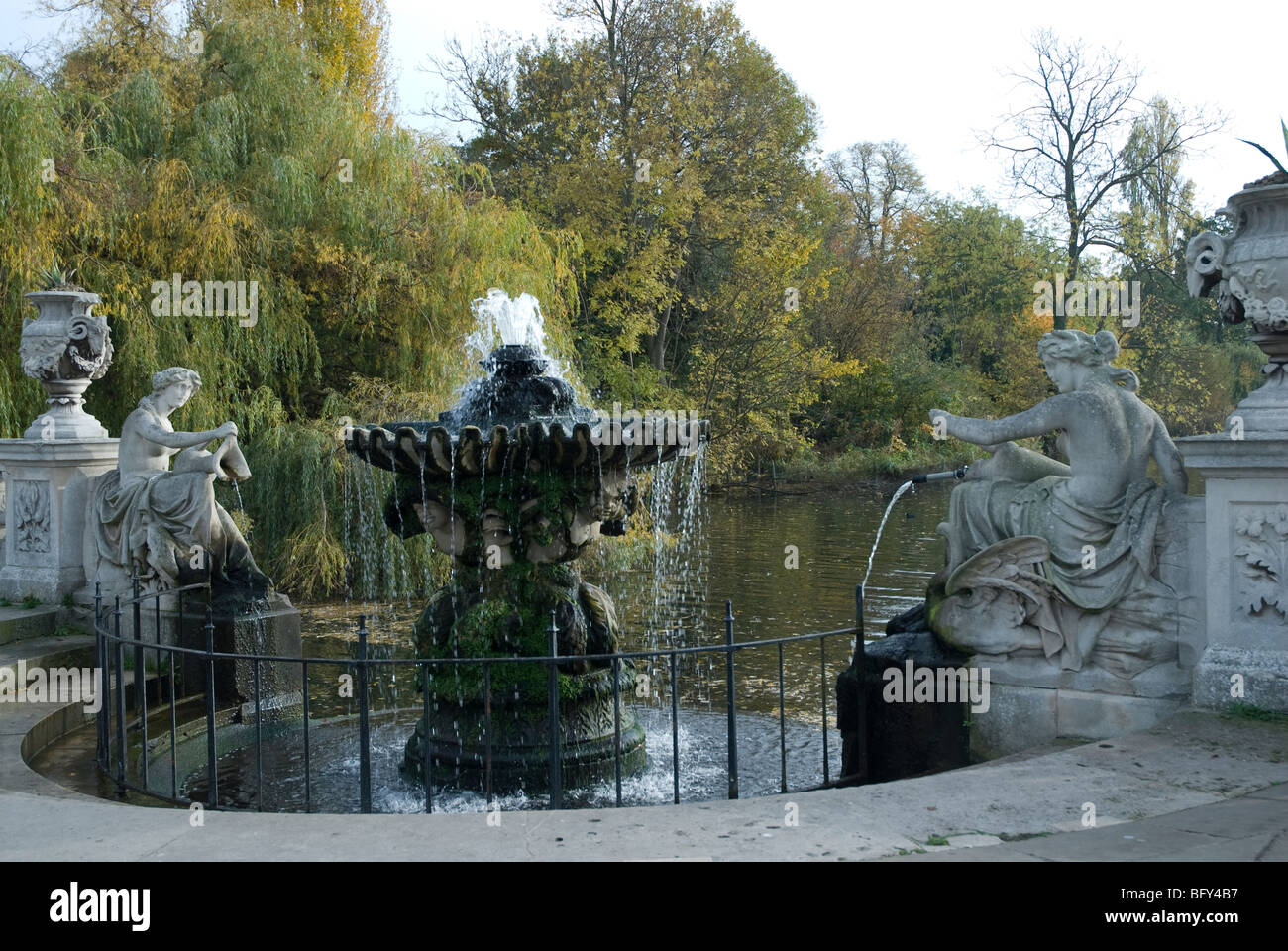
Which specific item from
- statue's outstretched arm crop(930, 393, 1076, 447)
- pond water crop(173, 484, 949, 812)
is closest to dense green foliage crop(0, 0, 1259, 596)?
pond water crop(173, 484, 949, 812)

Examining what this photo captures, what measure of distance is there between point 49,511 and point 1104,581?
7849 millimetres

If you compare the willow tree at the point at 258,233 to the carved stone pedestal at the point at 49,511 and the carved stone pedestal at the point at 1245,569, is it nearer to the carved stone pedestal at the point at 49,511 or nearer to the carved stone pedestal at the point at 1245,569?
the carved stone pedestal at the point at 49,511

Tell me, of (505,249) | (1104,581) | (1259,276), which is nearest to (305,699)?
(1104,581)

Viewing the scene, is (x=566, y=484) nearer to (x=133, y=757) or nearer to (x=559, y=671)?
(x=559, y=671)

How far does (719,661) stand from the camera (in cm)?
1129

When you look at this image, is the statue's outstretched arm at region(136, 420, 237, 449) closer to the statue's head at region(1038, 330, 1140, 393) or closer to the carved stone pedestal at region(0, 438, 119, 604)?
the carved stone pedestal at region(0, 438, 119, 604)

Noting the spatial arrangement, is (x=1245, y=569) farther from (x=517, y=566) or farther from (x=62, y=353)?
(x=62, y=353)

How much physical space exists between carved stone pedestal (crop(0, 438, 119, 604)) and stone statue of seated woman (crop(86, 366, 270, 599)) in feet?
1.97

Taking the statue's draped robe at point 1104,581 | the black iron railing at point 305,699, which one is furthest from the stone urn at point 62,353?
the statue's draped robe at point 1104,581

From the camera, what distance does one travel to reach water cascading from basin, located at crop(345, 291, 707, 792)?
672 cm

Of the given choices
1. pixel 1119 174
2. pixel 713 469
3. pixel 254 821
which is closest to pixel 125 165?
pixel 254 821

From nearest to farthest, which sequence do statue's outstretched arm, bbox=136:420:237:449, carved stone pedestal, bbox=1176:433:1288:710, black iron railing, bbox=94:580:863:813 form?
black iron railing, bbox=94:580:863:813
carved stone pedestal, bbox=1176:433:1288:710
statue's outstretched arm, bbox=136:420:237:449

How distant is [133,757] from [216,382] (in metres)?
7.75

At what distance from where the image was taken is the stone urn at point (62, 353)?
950cm
